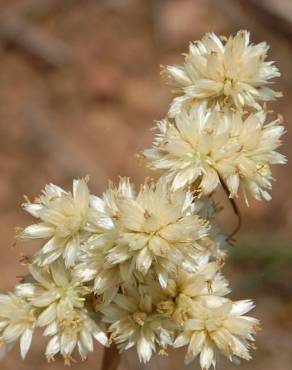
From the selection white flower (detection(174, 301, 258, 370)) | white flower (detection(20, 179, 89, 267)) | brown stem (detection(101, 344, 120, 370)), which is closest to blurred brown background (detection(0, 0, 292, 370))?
brown stem (detection(101, 344, 120, 370))

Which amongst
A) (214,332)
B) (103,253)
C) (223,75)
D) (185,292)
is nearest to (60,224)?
(103,253)

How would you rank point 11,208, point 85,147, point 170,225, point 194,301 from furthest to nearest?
point 85,147
point 11,208
point 194,301
point 170,225

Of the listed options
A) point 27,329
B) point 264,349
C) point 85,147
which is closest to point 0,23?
point 85,147

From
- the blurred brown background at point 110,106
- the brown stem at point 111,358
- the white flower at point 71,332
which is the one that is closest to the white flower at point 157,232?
the white flower at point 71,332

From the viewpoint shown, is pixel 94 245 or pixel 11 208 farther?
pixel 11 208

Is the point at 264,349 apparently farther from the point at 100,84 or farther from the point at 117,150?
the point at 100,84

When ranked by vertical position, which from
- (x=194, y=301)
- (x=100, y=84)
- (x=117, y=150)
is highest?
(x=100, y=84)

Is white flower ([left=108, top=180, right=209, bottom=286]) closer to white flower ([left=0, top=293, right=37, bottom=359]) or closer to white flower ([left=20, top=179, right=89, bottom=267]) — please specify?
white flower ([left=20, top=179, right=89, bottom=267])
